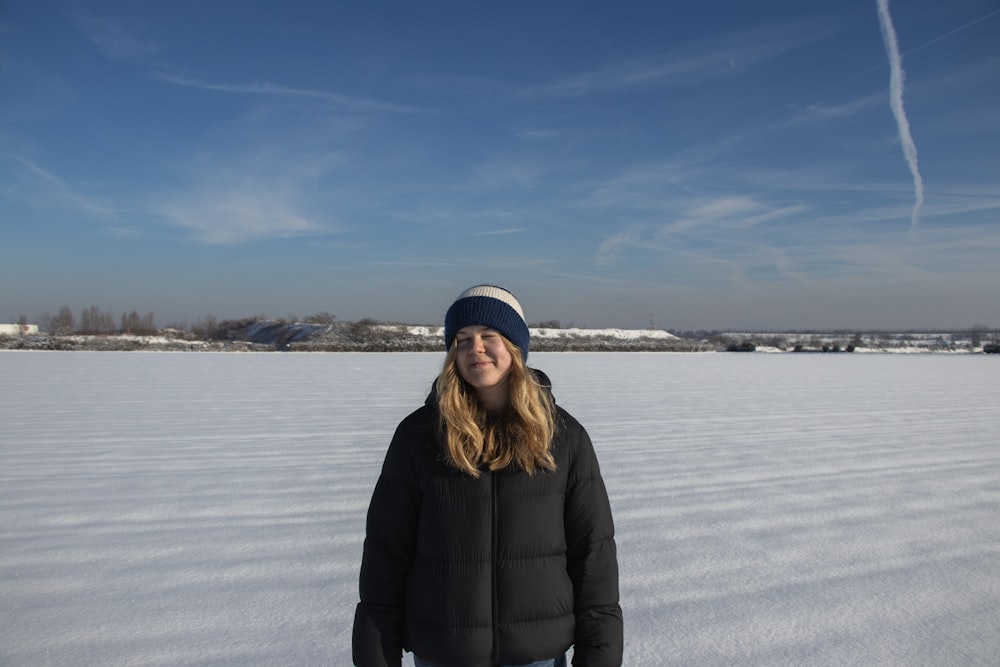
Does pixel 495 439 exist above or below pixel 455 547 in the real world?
above

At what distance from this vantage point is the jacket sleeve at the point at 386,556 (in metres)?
1.46

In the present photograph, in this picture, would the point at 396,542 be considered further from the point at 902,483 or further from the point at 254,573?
the point at 902,483

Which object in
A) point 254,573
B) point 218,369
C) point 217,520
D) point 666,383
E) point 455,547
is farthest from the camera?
point 218,369

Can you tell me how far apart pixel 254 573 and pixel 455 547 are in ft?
6.32

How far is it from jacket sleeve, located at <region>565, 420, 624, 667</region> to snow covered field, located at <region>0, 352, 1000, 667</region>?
905 mm

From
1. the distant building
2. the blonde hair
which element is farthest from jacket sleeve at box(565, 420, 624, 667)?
the distant building

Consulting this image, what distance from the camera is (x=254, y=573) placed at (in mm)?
2922

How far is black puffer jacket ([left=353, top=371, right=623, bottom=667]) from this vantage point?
56.1 inches

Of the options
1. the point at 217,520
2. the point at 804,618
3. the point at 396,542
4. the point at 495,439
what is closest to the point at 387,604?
the point at 396,542

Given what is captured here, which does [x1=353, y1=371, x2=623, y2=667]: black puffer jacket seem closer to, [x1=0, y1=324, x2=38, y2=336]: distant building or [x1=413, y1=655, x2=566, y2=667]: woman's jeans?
[x1=413, y1=655, x2=566, y2=667]: woman's jeans

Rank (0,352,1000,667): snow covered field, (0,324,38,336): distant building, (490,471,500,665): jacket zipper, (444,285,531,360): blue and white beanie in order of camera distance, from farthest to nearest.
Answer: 1. (0,324,38,336): distant building
2. (0,352,1000,667): snow covered field
3. (444,285,531,360): blue and white beanie
4. (490,471,500,665): jacket zipper

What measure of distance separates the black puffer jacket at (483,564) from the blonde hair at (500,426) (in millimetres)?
34

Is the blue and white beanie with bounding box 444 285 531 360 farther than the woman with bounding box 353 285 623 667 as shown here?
Yes

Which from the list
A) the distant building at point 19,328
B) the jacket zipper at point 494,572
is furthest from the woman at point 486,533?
the distant building at point 19,328
